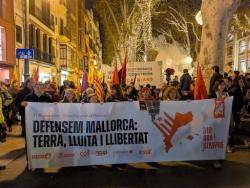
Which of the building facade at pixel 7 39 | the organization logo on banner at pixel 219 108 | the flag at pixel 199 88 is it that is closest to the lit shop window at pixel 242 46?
the building facade at pixel 7 39

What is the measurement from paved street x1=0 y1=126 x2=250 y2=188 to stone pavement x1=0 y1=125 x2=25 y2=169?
0.33 m

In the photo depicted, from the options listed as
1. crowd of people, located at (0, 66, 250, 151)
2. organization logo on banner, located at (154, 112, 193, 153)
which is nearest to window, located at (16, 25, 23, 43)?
crowd of people, located at (0, 66, 250, 151)

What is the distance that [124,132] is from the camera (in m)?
8.45

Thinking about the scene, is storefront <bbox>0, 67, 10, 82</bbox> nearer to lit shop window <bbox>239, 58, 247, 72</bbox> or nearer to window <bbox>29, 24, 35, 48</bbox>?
window <bbox>29, 24, 35, 48</bbox>

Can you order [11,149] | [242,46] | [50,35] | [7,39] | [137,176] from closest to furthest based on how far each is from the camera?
[137,176] → [11,149] → [7,39] → [50,35] → [242,46]

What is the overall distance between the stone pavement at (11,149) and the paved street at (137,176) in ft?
1.08

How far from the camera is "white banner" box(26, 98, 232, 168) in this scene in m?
8.20

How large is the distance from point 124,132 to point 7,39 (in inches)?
797

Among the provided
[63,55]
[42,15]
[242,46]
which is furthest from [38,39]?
[242,46]

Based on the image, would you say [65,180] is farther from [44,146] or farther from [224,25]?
[224,25]

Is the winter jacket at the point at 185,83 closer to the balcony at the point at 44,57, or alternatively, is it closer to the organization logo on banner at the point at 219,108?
the organization logo on banner at the point at 219,108

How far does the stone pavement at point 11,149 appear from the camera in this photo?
382 inches

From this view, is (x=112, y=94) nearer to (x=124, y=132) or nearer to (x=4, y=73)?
(x=124, y=132)

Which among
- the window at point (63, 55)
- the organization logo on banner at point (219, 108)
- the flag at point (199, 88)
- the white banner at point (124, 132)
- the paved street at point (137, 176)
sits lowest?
the paved street at point (137, 176)
